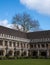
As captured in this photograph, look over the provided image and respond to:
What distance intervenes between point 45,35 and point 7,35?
1247 cm

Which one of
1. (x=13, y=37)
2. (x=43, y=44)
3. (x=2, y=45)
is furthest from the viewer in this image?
(x=43, y=44)

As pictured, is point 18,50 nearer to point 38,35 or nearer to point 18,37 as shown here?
point 18,37

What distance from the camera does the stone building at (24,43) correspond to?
46.4 m

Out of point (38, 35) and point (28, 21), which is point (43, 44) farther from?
point (28, 21)

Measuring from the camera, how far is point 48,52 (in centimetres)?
5144

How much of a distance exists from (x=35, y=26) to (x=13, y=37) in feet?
46.2

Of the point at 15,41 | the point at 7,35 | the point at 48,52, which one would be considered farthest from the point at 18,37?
the point at 48,52

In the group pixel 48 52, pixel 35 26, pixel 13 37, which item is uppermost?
pixel 35 26

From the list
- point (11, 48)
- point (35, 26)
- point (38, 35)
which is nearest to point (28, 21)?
point (35, 26)

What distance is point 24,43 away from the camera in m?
53.6

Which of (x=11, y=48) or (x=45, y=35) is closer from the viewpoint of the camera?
(x=11, y=48)

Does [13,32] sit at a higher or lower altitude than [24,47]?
higher

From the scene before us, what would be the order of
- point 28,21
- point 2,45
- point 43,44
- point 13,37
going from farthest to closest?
point 28,21 < point 43,44 < point 13,37 < point 2,45

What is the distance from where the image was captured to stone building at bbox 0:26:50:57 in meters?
46.4
